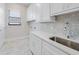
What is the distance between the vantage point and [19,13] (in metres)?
6.88

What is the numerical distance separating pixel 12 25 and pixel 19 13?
3.12 feet

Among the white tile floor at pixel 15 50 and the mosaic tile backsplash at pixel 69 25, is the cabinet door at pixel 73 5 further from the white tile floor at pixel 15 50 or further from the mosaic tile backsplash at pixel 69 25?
the white tile floor at pixel 15 50

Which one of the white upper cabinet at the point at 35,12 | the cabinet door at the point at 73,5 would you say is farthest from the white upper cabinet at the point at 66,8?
the white upper cabinet at the point at 35,12

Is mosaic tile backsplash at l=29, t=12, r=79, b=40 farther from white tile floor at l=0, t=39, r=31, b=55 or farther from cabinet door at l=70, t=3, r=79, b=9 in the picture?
white tile floor at l=0, t=39, r=31, b=55

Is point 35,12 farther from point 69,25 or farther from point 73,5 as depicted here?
point 73,5

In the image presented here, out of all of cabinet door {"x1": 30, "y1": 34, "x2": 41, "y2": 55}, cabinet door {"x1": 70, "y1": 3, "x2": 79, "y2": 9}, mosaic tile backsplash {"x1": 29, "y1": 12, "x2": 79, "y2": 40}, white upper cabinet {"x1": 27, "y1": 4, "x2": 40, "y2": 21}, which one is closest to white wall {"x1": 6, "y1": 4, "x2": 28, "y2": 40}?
white upper cabinet {"x1": 27, "y1": 4, "x2": 40, "y2": 21}

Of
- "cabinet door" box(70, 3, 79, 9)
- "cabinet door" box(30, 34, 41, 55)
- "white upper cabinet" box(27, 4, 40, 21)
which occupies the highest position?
"white upper cabinet" box(27, 4, 40, 21)

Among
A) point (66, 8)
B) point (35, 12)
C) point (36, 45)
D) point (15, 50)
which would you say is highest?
point (35, 12)

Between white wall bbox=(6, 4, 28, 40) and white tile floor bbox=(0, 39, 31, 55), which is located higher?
white wall bbox=(6, 4, 28, 40)

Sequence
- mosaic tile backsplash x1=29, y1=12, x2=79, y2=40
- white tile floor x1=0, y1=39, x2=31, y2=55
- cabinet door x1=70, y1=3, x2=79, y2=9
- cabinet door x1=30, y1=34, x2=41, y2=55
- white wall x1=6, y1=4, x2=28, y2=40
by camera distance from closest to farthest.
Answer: cabinet door x1=70, y1=3, x2=79, y2=9 → mosaic tile backsplash x1=29, y1=12, x2=79, y2=40 → cabinet door x1=30, y1=34, x2=41, y2=55 → white tile floor x1=0, y1=39, x2=31, y2=55 → white wall x1=6, y1=4, x2=28, y2=40

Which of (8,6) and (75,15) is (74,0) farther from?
(8,6)

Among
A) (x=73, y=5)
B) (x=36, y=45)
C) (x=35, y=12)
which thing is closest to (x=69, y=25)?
(x=73, y=5)

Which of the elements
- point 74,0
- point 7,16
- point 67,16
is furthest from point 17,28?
point 74,0

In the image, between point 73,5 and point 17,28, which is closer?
point 73,5
